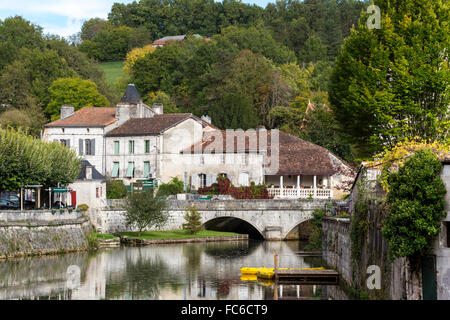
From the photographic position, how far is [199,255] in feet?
159

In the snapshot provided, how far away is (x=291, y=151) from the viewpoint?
222 ft

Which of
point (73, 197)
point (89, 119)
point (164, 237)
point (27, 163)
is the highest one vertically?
point (89, 119)

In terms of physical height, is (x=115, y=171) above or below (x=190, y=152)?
below

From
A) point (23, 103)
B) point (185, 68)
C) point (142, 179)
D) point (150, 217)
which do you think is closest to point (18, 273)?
point (150, 217)

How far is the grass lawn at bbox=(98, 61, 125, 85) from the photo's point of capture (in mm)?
128850

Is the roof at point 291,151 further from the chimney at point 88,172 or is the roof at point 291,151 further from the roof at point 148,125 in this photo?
the chimney at point 88,172

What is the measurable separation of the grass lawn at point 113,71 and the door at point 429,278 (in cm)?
10424

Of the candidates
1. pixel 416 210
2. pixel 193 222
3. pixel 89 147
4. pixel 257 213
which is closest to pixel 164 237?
pixel 193 222

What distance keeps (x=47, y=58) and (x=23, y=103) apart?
23.1ft

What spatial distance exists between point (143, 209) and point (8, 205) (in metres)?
9.13

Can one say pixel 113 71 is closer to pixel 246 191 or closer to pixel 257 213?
pixel 246 191

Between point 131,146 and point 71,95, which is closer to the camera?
point 131,146

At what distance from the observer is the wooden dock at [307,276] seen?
35344mm

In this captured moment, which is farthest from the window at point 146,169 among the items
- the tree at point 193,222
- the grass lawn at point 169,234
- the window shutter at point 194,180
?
the tree at point 193,222
